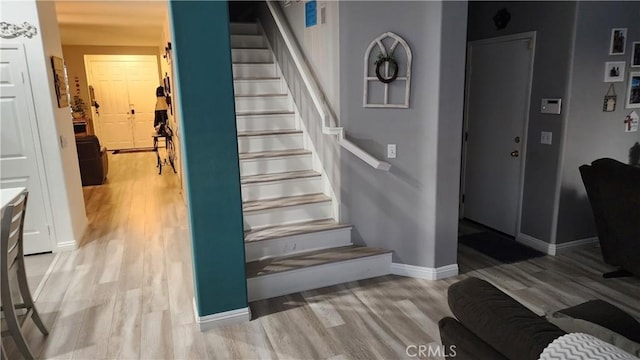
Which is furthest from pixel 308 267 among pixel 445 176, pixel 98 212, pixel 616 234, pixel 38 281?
pixel 98 212

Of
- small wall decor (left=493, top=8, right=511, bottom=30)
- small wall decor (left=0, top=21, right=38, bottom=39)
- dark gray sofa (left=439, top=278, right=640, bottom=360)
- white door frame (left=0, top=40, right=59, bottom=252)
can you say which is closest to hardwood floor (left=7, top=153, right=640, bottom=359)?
white door frame (left=0, top=40, right=59, bottom=252)

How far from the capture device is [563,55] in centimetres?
359

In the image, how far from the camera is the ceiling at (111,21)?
16.7 ft

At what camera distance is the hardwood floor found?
8.34 ft

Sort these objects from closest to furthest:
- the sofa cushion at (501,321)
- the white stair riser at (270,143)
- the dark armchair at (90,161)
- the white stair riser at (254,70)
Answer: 1. the sofa cushion at (501,321)
2. the white stair riser at (270,143)
3. the white stair riser at (254,70)
4. the dark armchair at (90,161)

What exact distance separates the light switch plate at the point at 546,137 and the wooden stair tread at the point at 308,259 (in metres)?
1.79

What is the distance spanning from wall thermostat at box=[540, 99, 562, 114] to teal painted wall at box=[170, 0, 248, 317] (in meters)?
2.84

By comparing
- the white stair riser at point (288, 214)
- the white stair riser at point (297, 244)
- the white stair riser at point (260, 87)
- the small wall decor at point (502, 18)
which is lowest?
the white stair riser at point (297, 244)

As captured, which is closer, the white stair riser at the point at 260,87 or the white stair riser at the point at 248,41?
the white stair riser at the point at 260,87

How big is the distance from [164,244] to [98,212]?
163 centimetres

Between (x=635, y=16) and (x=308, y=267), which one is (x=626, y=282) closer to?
(x=635, y=16)

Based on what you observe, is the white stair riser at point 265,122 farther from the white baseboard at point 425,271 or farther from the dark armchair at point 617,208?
the dark armchair at point 617,208

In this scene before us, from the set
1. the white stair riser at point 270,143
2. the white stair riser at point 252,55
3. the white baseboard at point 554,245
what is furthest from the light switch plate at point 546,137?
the white stair riser at point 252,55

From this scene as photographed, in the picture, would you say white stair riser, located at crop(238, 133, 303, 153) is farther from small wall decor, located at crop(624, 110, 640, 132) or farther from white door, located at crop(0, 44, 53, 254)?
small wall decor, located at crop(624, 110, 640, 132)
